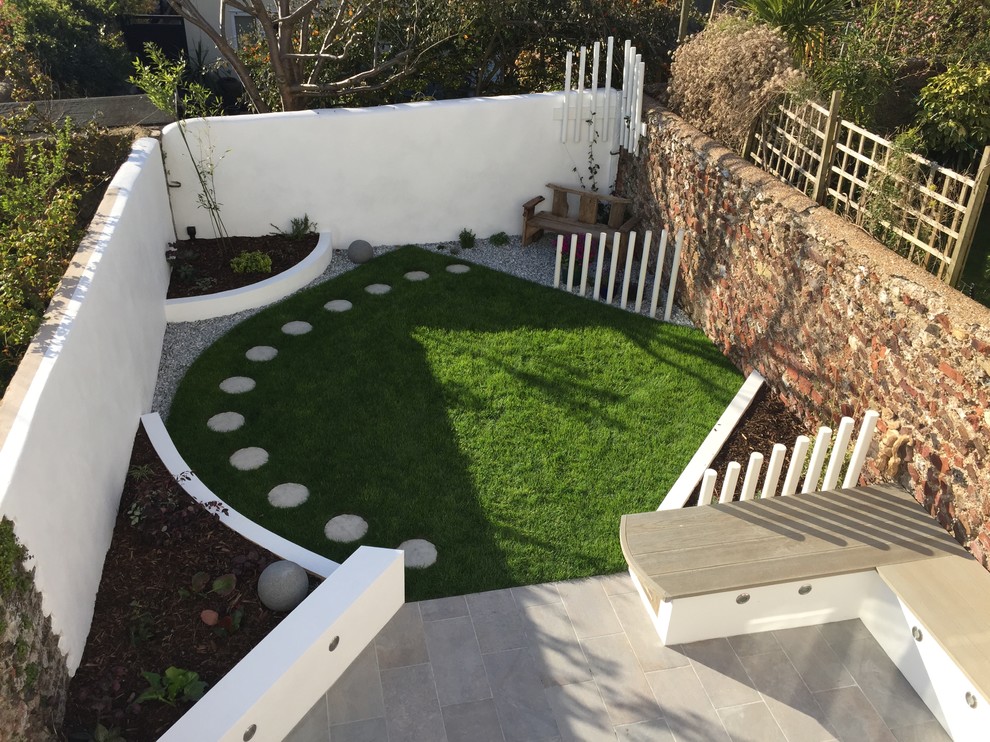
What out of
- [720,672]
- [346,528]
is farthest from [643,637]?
[346,528]

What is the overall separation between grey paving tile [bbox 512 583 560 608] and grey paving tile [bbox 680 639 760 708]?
97 centimetres

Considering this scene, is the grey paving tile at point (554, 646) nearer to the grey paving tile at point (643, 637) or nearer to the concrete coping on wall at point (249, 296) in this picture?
the grey paving tile at point (643, 637)

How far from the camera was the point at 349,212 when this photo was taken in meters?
10.8

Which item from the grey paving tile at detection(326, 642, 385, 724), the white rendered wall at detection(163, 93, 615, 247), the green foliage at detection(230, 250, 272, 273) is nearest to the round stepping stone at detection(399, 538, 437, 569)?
the grey paving tile at detection(326, 642, 385, 724)

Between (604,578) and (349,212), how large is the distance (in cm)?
655

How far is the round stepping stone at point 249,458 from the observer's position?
274 inches

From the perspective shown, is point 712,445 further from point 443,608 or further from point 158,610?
point 158,610

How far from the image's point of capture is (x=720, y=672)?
17.7ft

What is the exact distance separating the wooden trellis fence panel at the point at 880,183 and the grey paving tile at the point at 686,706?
3452 millimetres

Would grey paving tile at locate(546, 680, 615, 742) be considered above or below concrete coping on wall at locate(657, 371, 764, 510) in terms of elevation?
below

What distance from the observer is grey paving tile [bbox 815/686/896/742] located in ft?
16.4

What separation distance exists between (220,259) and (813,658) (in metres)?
7.90

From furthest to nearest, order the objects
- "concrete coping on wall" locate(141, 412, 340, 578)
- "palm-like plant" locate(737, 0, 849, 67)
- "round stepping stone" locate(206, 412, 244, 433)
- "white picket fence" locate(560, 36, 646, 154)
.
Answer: "white picket fence" locate(560, 36, 646, 154) < "palm-like plant" locate(737, 0, 849, 67) < "round stepping stone" locate(206, 412, 244, 433) < "concrete coping on wall" locate(141, 412, 340, 578)

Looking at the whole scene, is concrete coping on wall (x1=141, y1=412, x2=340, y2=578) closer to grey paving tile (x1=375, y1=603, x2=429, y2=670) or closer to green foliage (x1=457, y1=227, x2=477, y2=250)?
grey paving tile (x1=375, y1=603, x2=429, y2=670)
